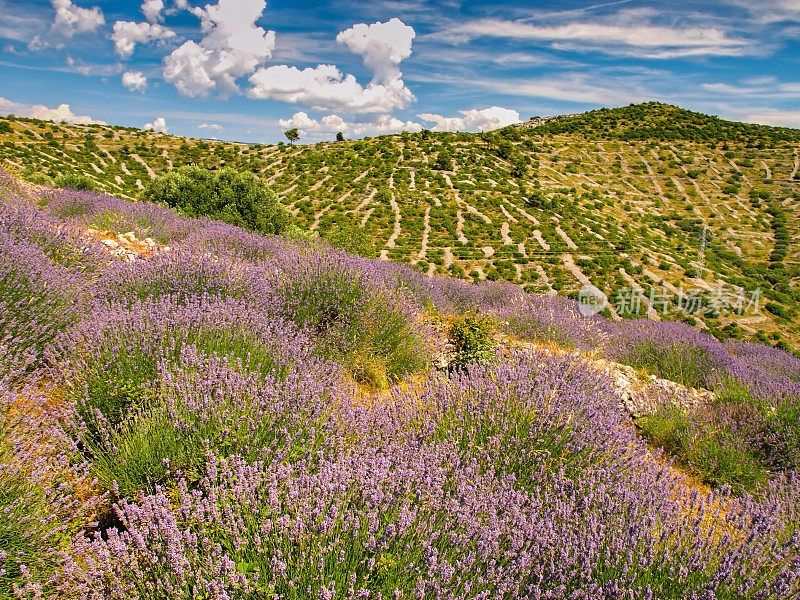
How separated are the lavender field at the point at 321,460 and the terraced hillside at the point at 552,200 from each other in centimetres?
940

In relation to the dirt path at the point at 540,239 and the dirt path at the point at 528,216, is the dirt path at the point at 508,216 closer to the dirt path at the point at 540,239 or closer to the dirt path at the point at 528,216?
the dirt path at the point at 528,216

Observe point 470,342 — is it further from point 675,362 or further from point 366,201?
point 366,201

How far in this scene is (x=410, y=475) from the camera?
1.95 m

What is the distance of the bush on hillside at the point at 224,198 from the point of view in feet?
43.9

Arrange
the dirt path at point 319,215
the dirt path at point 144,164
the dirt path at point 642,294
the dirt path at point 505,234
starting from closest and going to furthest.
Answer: the dirt path at point 642,294 < the dirt path at point 505,234 < the dirt path at point 319,215 < the dirt path at point 144,164

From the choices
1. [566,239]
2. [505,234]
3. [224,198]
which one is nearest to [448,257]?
[505,234]

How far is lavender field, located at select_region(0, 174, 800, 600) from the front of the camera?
1.63 meters

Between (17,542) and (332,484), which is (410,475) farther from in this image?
(17,542)

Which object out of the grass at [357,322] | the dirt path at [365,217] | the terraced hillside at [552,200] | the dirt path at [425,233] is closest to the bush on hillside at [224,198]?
the terraced hillside at [552,200]

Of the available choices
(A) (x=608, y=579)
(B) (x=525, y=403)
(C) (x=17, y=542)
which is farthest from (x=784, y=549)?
(C) (x=17, y=542)

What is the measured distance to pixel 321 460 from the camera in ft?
6.62

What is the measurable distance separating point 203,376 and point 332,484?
134 centimetres

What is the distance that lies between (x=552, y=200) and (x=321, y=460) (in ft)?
105

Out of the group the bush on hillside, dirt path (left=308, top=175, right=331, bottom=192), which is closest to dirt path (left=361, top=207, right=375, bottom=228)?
dirt path (left=308, top=175, right=331, bottom=192)
